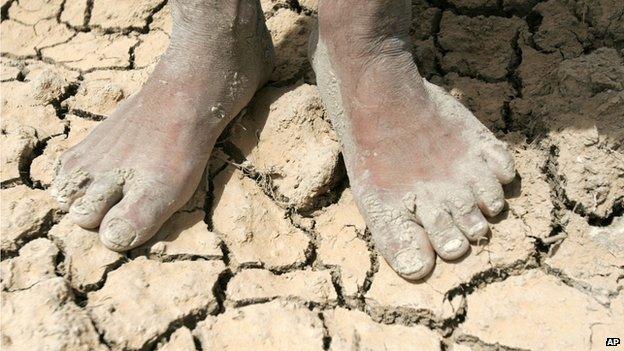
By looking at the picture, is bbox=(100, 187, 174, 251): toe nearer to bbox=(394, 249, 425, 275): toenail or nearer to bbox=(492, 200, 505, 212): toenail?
bbox=(394, 249, 425, 275): toenail

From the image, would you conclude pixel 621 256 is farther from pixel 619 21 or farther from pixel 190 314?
pixel 190 314

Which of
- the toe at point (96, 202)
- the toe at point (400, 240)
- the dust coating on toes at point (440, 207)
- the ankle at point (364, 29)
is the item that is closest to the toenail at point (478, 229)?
the dust coating on toes at point (440, 207)

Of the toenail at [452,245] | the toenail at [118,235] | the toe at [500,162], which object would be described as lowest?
the toenail at [452,245]

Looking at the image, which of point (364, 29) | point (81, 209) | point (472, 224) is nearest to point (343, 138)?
point (364, 29)

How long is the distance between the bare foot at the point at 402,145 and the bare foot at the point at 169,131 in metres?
0.24

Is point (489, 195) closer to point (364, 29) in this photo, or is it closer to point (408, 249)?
point (408, 249)

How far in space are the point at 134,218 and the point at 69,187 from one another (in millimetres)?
194

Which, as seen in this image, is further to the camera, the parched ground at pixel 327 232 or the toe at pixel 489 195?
the toe at pixel 489 195

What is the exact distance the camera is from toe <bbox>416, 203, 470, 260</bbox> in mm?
1310

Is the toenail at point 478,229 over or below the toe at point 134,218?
below

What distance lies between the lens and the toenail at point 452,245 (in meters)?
1.31

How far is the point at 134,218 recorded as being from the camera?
4.38ft

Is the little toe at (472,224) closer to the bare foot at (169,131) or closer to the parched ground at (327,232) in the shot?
the parched ground at (327,232)

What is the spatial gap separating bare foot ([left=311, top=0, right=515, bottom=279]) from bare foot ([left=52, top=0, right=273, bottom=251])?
0.24m
